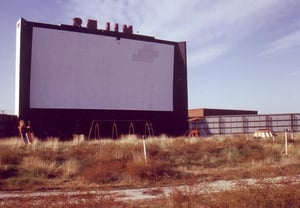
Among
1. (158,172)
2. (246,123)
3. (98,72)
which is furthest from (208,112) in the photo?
(158,172)

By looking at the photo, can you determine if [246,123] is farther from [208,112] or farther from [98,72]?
[208,112]

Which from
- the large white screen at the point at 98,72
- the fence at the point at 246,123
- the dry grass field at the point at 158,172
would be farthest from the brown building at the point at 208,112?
the dry grass field at the point at 158,172

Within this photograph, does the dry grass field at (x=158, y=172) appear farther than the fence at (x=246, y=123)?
No

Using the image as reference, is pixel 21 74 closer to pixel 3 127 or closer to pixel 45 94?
pixel 45 94

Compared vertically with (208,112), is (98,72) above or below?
above

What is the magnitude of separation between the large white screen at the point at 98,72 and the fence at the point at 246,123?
5080mm

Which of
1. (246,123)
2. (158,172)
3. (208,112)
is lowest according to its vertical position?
(158,172)

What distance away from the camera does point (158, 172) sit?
13086mm

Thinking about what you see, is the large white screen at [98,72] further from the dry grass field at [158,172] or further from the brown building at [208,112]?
the brown building at [208,112]

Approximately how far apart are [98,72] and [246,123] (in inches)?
676

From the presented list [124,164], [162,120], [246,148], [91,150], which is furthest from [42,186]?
[162,120]

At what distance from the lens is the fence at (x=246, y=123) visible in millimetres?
38719

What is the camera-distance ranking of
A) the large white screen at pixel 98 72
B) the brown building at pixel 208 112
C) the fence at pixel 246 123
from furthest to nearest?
the brown building at pixel 208 112, the fence at pixel 246 123, the large white screen at pixel 98 72

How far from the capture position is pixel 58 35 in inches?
1266
